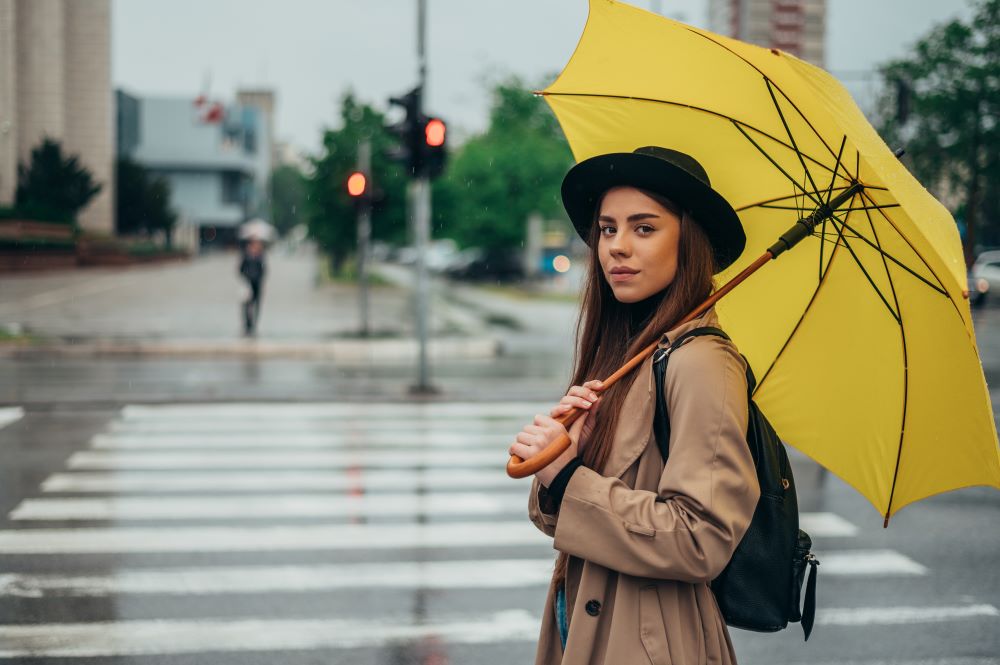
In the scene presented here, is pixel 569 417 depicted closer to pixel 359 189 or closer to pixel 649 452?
pixel 649 452

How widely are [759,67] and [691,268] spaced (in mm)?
510

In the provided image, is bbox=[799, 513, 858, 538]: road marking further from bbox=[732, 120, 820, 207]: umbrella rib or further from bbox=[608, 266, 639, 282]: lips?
bbox=[608, 266, 639, 282]: lips

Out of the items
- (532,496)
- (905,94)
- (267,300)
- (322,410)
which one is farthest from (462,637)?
(267,300)

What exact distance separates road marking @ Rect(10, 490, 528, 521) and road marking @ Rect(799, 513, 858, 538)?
1.96 meters

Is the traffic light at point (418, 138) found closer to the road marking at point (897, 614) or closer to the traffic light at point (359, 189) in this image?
the traffic light at point (359, 189)

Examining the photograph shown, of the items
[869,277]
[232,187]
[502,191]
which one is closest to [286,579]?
[869,277]

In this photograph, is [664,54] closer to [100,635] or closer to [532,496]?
[532,496]

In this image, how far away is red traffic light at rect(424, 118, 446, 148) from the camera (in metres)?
13.1

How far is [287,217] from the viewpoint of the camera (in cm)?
13838

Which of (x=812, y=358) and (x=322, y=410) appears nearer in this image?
(x=812, y=358)

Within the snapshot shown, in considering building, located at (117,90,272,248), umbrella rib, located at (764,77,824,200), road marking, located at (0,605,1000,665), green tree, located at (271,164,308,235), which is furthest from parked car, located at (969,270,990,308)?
green tree, located at (271,164,308,235)

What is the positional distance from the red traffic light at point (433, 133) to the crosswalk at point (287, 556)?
16.1 ft

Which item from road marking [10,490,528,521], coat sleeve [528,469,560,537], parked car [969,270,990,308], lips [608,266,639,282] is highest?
lips [608,266,639,282]

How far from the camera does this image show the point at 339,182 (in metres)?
30.5
